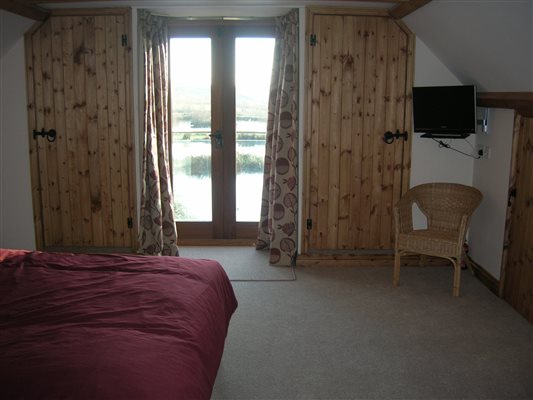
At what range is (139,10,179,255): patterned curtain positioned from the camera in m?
4.70

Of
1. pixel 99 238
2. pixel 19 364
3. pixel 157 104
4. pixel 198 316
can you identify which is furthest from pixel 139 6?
pixel 19 364

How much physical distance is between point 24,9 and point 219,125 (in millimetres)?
1976

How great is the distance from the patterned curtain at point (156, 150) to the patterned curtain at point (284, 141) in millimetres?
989

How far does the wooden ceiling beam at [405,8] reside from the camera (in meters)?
3.79

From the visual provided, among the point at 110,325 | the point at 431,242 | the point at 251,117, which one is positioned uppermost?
the point at 251,117

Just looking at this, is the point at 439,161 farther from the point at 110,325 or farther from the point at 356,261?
the point at 110,325

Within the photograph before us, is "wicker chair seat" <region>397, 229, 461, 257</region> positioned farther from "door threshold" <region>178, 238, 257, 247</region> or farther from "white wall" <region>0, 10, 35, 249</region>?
"white wall" <region>0, 10, 35, 249</region>

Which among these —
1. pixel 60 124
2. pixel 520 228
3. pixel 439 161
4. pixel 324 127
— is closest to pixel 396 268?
pixel 520 228

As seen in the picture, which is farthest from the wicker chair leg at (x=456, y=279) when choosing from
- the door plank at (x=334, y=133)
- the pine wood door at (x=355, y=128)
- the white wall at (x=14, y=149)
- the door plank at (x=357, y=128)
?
the white wall at (x=14, y=149)

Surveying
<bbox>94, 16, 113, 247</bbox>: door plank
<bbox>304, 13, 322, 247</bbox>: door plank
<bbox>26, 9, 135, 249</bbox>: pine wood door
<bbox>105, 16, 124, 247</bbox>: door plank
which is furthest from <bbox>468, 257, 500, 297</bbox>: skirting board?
<bbox>94, 16, 113, 247</bbox>: door plank

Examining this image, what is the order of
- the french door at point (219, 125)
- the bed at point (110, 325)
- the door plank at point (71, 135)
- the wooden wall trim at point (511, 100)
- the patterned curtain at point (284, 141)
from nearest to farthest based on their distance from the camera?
the bed at point (110, 325), the wooden wall trim at point (511, 100), the patterned curtain at point (284, 141), the door plank at point (71, 135), the french door at point (219, 125)

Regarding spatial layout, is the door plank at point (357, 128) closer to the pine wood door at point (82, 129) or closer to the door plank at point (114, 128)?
the pine wood door at point (82, 129)

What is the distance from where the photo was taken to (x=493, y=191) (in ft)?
13.9

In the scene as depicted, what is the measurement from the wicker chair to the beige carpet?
1.01 meters
